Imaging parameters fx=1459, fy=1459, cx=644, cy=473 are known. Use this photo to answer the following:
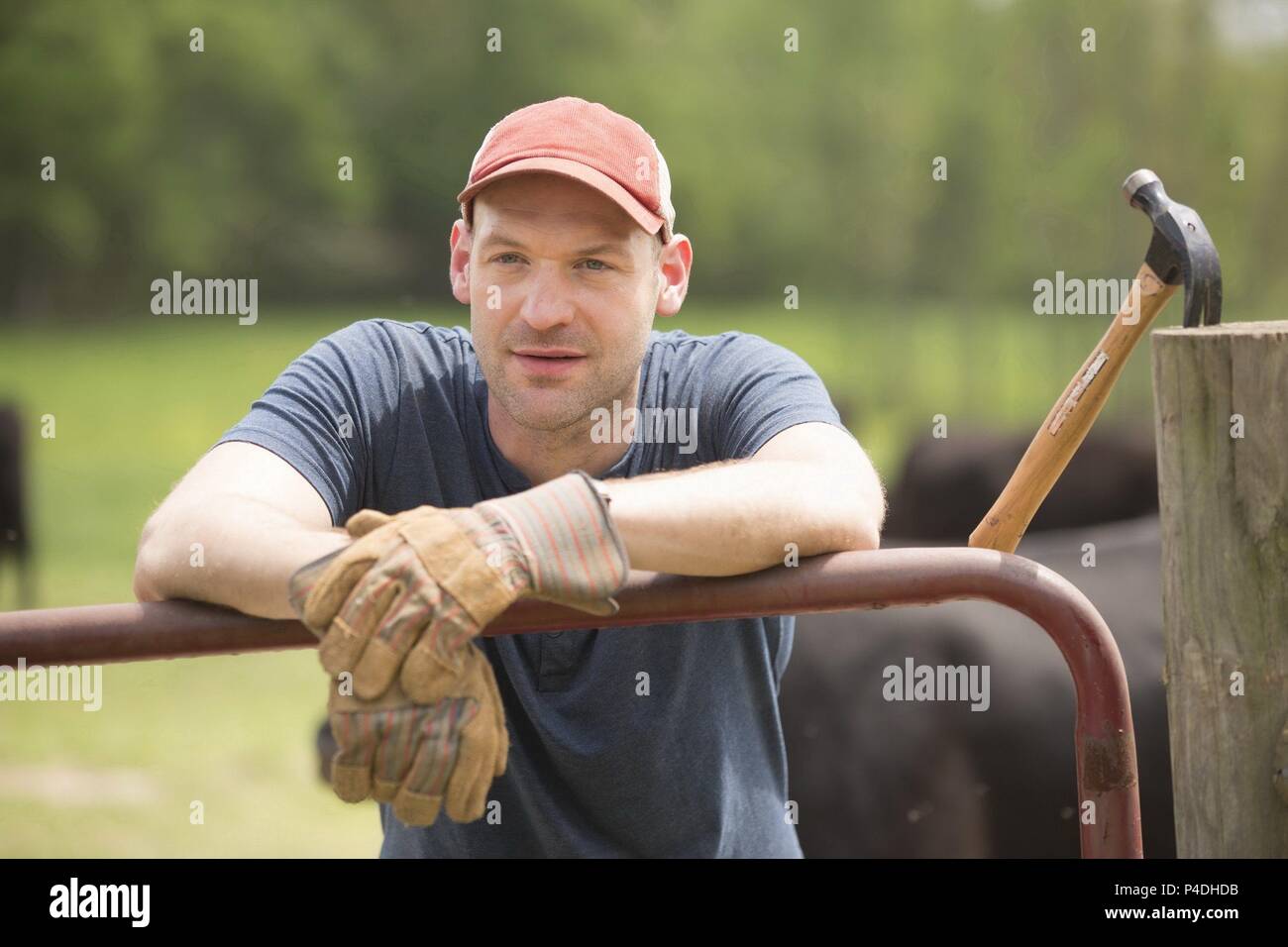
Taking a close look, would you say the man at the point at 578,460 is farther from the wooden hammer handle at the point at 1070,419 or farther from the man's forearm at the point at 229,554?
the wooden hammer handle at the point at 1070,419

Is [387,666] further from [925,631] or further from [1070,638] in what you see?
[925,631]

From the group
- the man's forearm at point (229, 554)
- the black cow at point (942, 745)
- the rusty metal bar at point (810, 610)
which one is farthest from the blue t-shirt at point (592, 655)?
the black cow at point (942, 745)

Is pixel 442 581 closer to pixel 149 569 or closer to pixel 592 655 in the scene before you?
pixel 149 569

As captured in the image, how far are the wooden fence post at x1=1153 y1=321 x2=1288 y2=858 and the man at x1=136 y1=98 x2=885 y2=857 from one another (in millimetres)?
362

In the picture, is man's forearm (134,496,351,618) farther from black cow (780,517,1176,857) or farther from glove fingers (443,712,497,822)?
black cow (780,517,1176,857)

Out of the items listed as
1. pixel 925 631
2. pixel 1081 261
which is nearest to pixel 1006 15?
pixel 1081 261

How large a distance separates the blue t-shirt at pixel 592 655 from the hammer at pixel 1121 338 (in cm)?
29

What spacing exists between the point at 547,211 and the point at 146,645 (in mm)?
873

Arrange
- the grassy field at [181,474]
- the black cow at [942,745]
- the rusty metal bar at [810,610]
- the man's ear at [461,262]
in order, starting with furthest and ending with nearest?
the grassy field at [181,474] → the black cow at [942,745] → the man's ear at [461,262] → the rusty metal bar at [810,610]

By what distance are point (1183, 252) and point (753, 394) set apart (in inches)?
23.6

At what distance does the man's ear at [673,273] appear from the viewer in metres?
2.25

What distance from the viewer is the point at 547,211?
6.71 ft

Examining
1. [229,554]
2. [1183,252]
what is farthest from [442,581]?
[1183,252]

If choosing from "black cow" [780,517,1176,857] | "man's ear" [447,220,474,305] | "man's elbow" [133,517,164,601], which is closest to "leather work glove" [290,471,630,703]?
"man's elbow" [133,517,164,601]
